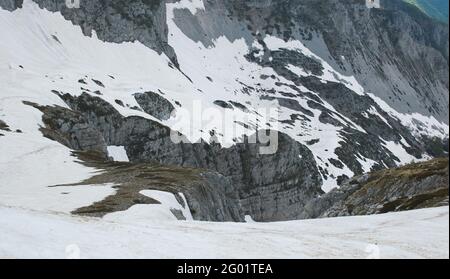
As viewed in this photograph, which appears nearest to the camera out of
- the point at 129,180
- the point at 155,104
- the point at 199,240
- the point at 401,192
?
the point at 199,240

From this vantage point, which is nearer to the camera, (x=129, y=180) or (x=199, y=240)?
(x=199, y=240)

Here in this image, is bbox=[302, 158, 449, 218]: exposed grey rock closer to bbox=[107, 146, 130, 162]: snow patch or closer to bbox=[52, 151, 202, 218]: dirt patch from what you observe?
bbox=[52, 151, 202, 218]: dirt patch

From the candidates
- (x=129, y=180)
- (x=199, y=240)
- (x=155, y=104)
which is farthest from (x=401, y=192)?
(x=155, y=104)

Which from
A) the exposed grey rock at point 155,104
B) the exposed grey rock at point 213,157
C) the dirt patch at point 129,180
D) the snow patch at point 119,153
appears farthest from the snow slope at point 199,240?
the exposed grey rock at point 155,104

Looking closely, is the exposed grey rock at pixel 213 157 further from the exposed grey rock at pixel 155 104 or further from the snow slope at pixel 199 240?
the snow slope at pixel 199 240

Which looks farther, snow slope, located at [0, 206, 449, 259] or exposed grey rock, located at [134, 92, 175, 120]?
exposed grey rock, located at [134, 92, 175, 120]

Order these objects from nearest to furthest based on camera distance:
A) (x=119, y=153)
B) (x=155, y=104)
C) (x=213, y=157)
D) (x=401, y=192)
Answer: (x=401, y=192) < (x=119, y=153) < (x=213, y=157) < (x=155, y=104)

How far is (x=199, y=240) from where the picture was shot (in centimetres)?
3078

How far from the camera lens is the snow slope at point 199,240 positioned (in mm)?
26312

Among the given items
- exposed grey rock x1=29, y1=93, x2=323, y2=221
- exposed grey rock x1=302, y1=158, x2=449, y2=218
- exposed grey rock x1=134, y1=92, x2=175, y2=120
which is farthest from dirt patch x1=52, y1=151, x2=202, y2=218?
exposed grey rock x1=134, y1=92, x2=175, y2=120

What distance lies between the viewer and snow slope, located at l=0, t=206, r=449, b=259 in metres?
26.3

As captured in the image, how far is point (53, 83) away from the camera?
144m

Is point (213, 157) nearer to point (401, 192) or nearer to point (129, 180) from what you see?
point (129, 180)
